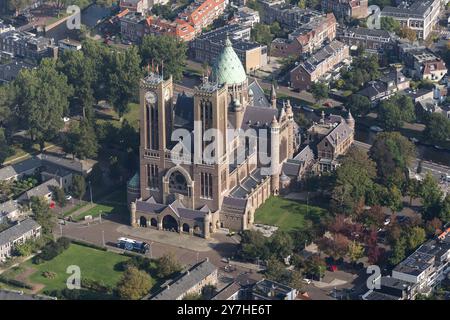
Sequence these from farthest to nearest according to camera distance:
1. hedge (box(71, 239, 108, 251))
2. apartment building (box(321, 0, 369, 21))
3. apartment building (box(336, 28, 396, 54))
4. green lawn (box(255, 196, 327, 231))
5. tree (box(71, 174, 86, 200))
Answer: apartment building (box(321, 0, 369, 21))
apartment building (box(336, 28, 396, 54))
tree (box(71, 174, 86, 200))
green lawn (box(255, 196, 327, 231))
hedge (box(71, 239, 108, 251))

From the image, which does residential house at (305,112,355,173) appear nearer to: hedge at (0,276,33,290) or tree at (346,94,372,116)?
tree at (346,94,372,116)

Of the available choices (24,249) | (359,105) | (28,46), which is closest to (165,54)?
(28,46)

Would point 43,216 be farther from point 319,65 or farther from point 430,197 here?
point 319,65

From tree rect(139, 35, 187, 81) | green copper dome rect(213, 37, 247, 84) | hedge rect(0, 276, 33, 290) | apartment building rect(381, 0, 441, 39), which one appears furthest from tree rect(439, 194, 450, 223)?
apartment building rect(381, 0, 441, 39)

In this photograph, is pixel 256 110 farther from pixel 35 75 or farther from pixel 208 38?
pixel 208 38

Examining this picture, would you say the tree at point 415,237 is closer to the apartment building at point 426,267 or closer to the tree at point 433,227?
the apartment building at point 426,267
